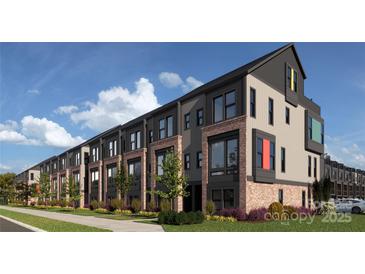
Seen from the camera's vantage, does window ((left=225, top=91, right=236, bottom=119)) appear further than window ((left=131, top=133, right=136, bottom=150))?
No

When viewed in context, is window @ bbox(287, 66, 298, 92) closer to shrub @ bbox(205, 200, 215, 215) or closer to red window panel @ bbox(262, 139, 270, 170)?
red window panel @ bbox(262, 139, 270, 170)

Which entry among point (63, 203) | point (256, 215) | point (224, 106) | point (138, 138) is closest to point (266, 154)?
point (224, 106)

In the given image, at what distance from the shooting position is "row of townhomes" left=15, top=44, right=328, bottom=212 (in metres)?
25.6

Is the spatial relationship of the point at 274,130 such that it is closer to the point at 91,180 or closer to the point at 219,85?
the point at 219,85

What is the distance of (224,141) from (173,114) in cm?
810

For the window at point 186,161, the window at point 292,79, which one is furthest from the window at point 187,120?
the window at point 292,79

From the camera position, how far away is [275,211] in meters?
26.0

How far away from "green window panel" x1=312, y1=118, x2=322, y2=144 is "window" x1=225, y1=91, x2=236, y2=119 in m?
12.0

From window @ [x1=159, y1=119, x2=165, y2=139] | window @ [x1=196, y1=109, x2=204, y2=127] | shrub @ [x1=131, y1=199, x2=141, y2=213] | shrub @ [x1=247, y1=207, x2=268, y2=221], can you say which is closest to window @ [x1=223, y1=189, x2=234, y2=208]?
shrub @ [x1=247, y1=207, x2=268, y2=221]

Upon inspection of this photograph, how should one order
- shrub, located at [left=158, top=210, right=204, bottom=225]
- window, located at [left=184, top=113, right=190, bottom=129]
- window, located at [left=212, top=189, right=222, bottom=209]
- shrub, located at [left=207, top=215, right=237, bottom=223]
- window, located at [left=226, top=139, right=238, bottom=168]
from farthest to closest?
window, located at [left=184, top=113, right=190, bottom=129] → window, located at [left=212, top=189, right=222, bottom=209] → window, located at [left=226, top=139, right=238, bottom=168] → shrub, located at [left=207, top=215, right=237, bottom=223] → shrub, located at [left=158, top=210, right=204, bottom=225]

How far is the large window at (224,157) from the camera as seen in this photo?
25953mm

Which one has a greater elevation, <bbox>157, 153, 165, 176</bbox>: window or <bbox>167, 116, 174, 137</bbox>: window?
<bbox>167, 116, 174, 137</bbox>: window

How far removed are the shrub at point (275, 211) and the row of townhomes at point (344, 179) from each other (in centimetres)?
3780
